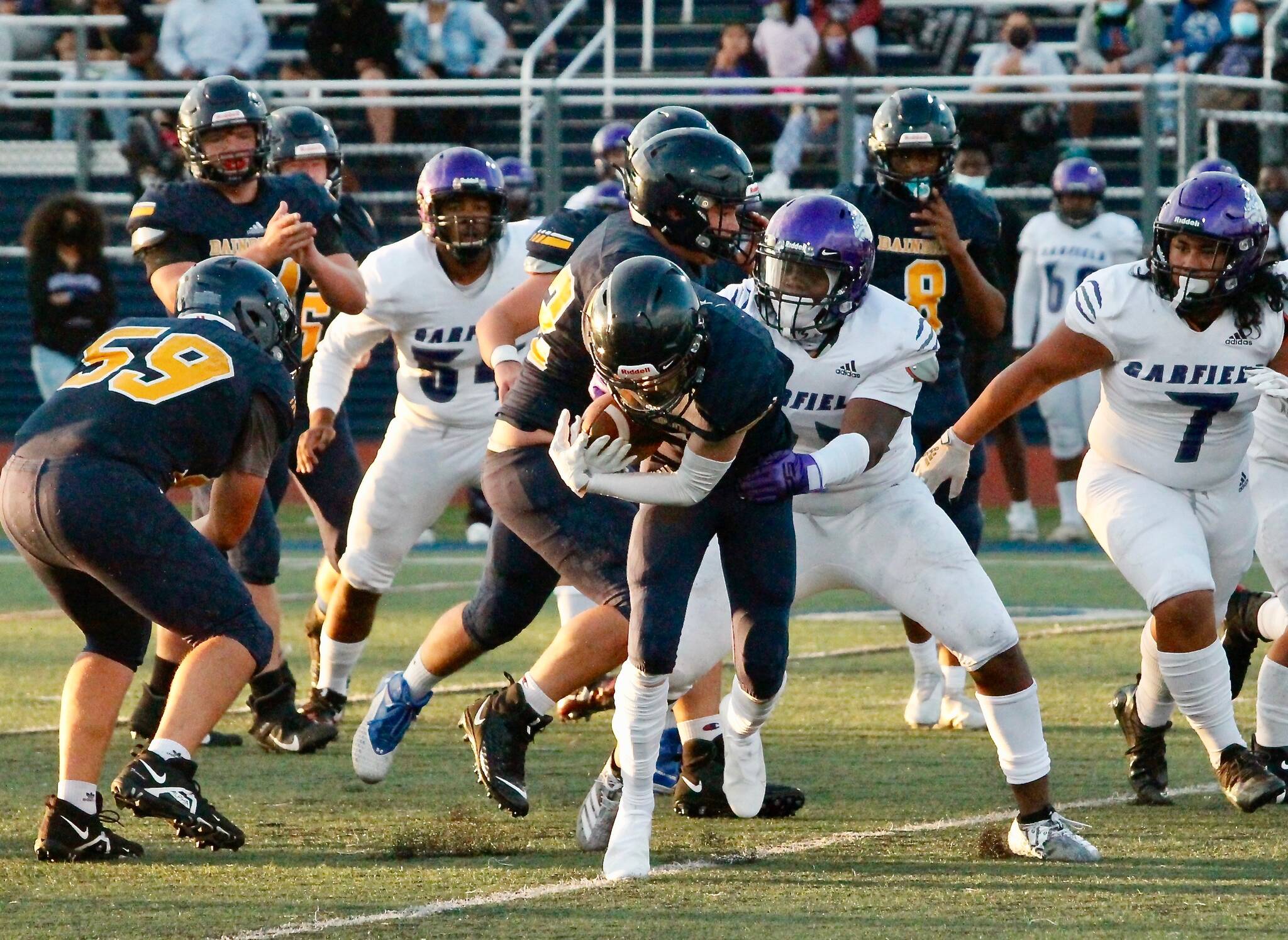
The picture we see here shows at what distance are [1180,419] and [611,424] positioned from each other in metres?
1.61

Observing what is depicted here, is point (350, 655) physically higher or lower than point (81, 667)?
lower

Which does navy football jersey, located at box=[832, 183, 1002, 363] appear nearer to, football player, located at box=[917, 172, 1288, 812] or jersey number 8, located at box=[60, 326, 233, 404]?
football player, located at box=[917, 172, 1288, 812]

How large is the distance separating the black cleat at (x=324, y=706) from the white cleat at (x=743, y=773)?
163 centimetres

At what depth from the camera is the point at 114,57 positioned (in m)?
15.8

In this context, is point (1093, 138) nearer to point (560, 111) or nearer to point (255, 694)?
point (560, 111)

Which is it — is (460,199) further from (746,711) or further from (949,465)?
(746,711)

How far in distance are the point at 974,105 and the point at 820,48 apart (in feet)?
4.28

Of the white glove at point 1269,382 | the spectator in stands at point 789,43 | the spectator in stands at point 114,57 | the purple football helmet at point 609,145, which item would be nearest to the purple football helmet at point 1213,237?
the white glove at point 1269,382

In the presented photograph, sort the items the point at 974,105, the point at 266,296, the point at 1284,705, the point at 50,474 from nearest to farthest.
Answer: the point at 50,474 < the point at 266,296 < the point at 1284,705 < the point at 974,105

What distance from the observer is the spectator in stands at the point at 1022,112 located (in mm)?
13039

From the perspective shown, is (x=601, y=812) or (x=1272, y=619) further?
(x=1272, y=619)

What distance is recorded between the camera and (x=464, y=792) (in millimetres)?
5547

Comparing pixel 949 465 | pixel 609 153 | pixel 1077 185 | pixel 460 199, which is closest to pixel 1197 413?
pixel 949 465

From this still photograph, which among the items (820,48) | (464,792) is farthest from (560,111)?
(464,792)
